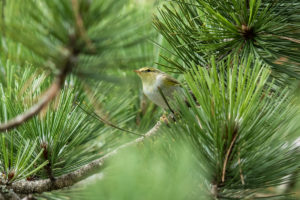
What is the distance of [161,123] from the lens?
885 mm

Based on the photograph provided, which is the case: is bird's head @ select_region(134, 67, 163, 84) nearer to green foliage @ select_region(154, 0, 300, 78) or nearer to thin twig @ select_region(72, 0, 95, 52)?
green foliage @ select_region(154, 0, 300, 78)

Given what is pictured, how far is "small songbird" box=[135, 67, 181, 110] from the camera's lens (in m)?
1.45

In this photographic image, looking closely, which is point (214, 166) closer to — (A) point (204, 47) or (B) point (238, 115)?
(B) point (238, 115)

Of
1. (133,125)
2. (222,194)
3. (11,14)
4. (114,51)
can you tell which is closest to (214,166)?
(222,194)

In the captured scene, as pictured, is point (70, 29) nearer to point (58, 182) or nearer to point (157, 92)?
point (58, 182)

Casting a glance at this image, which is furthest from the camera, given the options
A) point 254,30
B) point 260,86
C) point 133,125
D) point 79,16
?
point 133,125

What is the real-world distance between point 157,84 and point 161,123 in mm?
617

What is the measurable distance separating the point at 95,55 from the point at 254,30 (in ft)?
1.86

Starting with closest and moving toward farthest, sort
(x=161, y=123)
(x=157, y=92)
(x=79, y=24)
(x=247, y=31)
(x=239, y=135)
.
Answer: (x=79, y=24), (x=239, y=135), (x=161, y=123), (x=247, y=31), (x=157, y=92)

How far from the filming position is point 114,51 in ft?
1.87

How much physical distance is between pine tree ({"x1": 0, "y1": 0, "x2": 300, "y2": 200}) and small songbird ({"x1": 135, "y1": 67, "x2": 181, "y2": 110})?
0.13 metres

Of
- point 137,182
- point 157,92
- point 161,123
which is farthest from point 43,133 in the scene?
point 137,182

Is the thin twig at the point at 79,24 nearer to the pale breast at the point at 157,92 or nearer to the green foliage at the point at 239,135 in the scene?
the green foliage at the point at 239,135

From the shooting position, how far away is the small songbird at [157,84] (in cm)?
145
